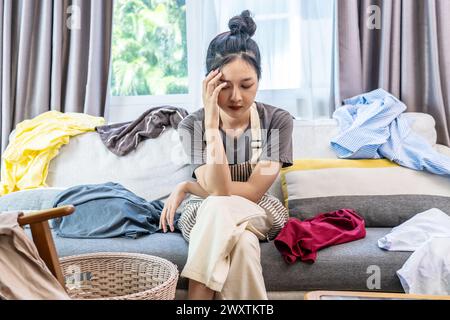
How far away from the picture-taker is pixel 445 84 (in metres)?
2.12

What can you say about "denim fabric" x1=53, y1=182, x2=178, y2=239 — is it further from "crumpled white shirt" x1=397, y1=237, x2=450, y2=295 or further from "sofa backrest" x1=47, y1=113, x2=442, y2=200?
"crumpled white shirt" x1=397, y1=237, x2=450, y2=295

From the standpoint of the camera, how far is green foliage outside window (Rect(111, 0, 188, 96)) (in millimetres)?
2467

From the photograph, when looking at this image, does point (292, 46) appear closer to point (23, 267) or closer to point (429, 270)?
point (429, 270)

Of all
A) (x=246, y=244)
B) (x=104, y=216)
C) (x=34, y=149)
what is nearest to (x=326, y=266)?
(x=246, y=244)

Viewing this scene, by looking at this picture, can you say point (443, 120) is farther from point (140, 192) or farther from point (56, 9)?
point (56, 9)

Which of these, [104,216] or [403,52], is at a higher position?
[403,52]

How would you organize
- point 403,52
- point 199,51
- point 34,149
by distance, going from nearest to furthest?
point 34,149, point 403,52, point 199,51

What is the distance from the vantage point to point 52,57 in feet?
7.79

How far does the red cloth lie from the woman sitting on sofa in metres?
0.08

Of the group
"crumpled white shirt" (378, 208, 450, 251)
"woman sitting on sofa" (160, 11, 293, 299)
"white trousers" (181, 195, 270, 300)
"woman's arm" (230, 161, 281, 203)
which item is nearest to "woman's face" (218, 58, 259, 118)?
"woman sitting on sofa" (160, 11, 293, 299)

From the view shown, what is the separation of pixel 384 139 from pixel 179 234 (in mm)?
903

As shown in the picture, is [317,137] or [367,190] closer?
[367,190]

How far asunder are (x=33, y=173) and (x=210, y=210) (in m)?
1.01
